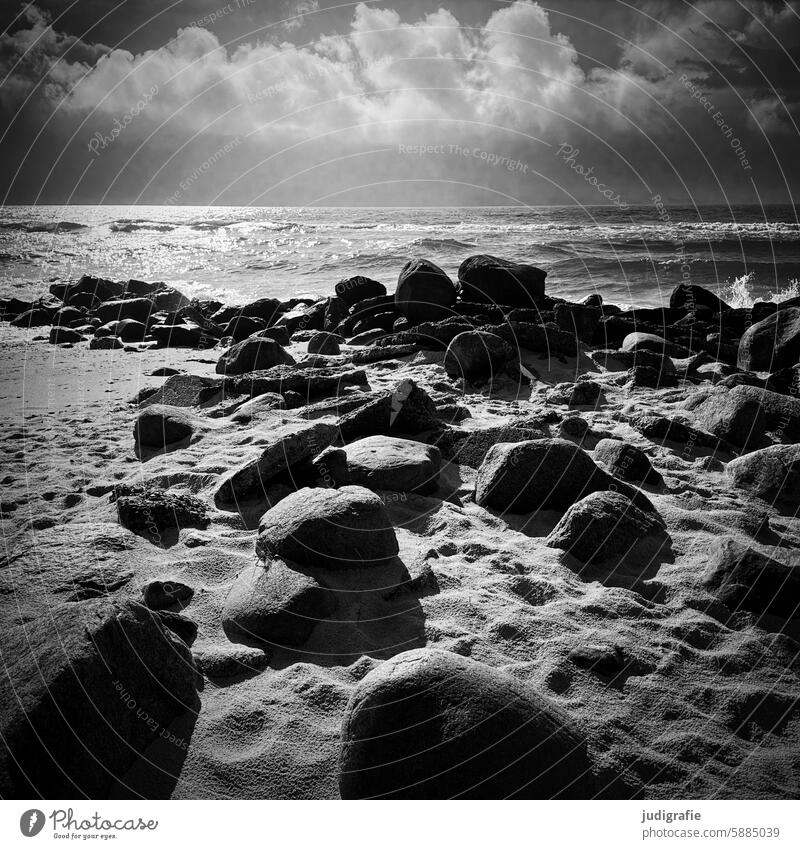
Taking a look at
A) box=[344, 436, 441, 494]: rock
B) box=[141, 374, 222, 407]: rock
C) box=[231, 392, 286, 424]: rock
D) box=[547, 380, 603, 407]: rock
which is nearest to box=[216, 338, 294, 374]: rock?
box=[141, 374, 222, 407]: rock

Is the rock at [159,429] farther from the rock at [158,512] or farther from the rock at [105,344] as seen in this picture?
the rock at [105,344]

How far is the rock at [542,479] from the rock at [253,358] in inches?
180

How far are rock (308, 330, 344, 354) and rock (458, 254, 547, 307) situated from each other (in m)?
2.72

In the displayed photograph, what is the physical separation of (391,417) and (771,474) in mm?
2886

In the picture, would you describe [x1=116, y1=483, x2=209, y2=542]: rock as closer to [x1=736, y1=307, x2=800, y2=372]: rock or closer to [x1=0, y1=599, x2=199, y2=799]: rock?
[x1=0, y1=599, x2=199, y2=799]: rock

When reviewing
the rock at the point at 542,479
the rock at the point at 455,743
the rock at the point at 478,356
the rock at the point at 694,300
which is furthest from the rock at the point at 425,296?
the rock at the point at 455,743

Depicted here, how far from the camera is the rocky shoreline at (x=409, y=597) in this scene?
1.90 meters

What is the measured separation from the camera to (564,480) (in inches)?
146

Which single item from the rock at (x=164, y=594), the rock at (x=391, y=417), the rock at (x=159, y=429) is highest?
the rock at (x=391, y=417)

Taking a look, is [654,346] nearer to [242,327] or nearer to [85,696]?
[242,327]

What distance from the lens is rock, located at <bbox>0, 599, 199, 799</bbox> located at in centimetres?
180
